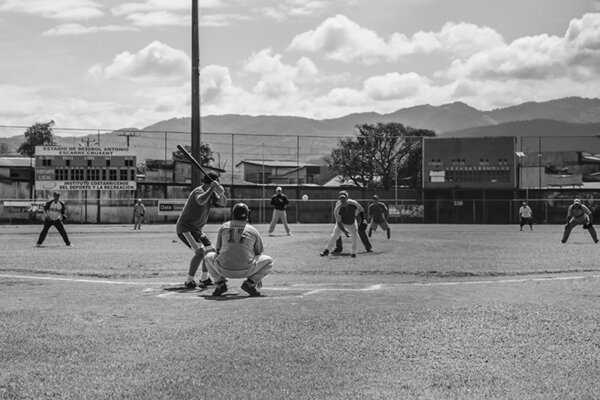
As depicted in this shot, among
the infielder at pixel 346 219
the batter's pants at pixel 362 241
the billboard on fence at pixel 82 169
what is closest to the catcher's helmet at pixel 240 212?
the infielder at pixel 346 219

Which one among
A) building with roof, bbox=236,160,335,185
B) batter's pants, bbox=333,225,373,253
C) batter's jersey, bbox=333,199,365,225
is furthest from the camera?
building with roof, bbox=236,160,335,185

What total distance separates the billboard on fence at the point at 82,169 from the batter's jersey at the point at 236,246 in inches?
1567

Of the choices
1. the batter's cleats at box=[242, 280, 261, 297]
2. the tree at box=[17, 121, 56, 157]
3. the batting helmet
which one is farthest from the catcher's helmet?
the tree at box=[17, 121, 56, 157]

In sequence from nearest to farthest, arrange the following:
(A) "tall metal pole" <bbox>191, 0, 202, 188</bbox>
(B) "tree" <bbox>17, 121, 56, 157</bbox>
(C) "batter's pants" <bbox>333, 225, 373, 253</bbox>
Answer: (A) "tall metal pole" <bbox>191, 0, 202, 188</bbox>
(C) "batter's pants" <bbox>333, 225, 373, 253</bbox>
(B) "tree" <bbox>17, 121, 56, 157</bbox>

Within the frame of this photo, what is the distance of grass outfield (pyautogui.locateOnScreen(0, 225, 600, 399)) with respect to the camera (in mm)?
5906

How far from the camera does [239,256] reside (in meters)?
11.5

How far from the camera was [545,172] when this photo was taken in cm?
8538

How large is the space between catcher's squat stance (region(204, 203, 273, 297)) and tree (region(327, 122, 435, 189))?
74213 mm

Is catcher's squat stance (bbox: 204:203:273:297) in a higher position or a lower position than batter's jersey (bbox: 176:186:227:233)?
lower

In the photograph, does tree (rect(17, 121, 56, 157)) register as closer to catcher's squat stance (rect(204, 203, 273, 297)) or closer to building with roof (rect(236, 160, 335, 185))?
building with roof (rect(236, 160, 335, 185))

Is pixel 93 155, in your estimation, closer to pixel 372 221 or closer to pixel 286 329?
pixel 372 221

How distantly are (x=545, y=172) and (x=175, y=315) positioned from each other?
266 feet

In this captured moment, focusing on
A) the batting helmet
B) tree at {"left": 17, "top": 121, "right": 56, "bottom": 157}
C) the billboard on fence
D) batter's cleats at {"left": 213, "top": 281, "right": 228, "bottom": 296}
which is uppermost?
tree at {"left": 17, "top": 121, "right": 56, "bottom": 157}

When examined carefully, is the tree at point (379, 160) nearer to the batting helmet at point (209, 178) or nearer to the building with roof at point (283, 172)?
the building with roof at point (283, 172)
